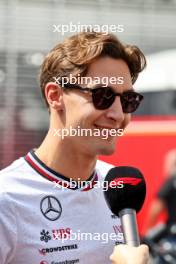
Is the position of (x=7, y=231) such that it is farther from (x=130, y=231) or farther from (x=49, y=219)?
(x=130, y=231)

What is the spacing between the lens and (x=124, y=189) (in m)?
2.17

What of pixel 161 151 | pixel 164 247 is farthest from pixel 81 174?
pixel 161 151

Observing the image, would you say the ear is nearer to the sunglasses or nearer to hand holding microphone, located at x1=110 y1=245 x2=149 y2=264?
the sunglasses

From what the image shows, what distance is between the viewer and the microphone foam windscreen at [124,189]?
209cm

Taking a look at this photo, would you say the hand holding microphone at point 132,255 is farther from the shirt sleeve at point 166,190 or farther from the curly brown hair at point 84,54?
the shirt sleeve at point 166,190

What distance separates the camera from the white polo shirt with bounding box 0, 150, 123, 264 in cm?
218

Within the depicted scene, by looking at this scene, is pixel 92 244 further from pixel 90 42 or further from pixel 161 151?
pixel 161 151

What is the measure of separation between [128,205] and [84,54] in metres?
0.46

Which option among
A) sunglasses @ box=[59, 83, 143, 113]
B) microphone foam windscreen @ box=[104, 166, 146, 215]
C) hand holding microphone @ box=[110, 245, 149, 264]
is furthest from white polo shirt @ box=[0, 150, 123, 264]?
hand holding microphone @ box=[110, 245, 149, 264]

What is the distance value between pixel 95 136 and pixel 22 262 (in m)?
0.40

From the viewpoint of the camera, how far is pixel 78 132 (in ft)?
7.43

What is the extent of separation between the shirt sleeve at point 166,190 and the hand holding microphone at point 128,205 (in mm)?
5361

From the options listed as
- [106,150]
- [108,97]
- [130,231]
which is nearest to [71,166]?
[106,150]

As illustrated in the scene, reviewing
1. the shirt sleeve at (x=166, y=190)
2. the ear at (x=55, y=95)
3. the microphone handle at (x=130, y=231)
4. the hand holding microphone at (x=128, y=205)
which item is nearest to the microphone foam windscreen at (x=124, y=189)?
the hand holding microphone at (x=128, y=205)
